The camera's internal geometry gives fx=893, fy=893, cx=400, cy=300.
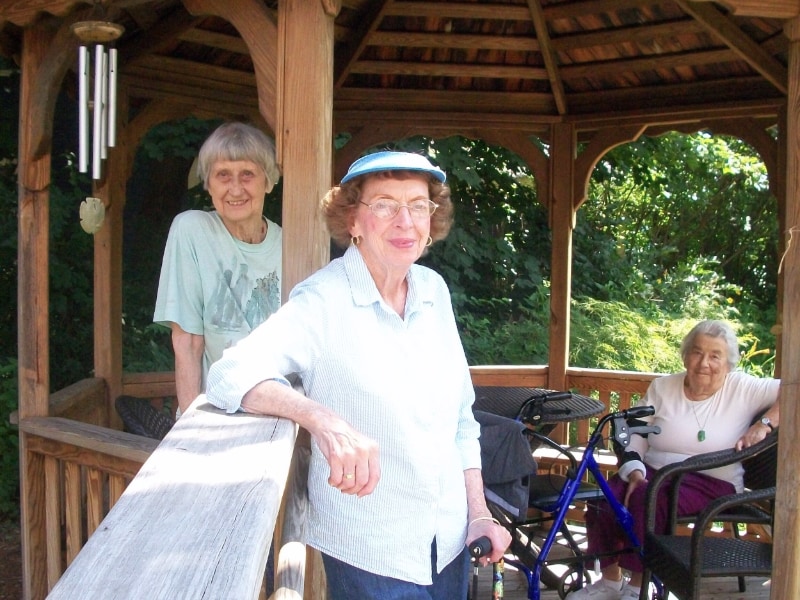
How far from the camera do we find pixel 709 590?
4352 millimetres

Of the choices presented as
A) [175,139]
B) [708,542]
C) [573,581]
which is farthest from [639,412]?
[175,139]

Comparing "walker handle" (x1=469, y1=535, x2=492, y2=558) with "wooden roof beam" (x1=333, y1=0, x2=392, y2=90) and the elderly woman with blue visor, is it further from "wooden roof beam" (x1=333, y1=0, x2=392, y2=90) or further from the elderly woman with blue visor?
"wooden roof beam" (x1=333, y1=0, x2=392, y2=90)

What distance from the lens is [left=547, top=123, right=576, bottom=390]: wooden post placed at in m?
6.02

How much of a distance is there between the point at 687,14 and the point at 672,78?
60cm

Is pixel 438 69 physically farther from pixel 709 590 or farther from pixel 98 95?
pixel 709 590

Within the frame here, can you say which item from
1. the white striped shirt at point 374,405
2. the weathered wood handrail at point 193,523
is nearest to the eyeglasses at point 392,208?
the white striped shirt at point 374,405

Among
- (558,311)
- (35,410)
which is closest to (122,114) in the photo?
(35,410)

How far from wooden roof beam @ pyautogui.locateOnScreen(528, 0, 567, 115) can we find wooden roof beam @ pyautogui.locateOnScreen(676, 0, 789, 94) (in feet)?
2.73

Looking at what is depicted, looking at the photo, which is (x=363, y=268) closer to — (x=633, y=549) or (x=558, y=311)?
(x=633, y=549)

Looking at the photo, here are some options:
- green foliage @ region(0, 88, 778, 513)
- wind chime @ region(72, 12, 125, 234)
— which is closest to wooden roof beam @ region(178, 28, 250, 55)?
wind chime @ region(72, 12, 125, 234)

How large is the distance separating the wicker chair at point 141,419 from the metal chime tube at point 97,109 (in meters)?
1.19

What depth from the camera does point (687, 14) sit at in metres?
Answer: 5.02

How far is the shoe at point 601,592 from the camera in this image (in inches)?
154

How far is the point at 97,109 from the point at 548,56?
315 cm
